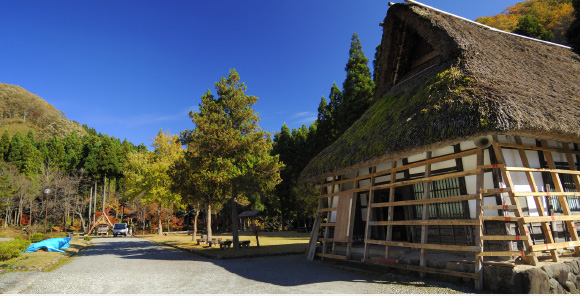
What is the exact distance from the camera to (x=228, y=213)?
38.6 m

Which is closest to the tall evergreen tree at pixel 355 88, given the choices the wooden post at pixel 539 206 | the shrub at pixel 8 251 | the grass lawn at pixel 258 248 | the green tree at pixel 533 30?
the grass lawn at pixel 258 248

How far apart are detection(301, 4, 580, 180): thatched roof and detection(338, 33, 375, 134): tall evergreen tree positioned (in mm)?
11546

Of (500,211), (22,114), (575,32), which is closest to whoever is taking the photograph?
(500,211)

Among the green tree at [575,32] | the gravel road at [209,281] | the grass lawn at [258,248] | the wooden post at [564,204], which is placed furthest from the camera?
the green tree at [575,32]

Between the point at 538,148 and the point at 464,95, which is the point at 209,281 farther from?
Result: the point at 538,148

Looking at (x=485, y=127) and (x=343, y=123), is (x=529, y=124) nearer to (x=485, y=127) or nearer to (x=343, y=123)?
(x=485, y=127)

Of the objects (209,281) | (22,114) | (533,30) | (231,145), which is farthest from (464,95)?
(22,114)

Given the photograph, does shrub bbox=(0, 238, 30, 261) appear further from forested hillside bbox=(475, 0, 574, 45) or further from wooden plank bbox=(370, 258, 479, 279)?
forested hillside bbox=(475, 0, 574, 45)

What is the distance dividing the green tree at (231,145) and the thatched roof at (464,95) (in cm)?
413

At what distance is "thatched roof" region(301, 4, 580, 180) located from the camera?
20.5 feet

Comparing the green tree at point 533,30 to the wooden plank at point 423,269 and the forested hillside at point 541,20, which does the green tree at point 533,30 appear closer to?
the forested hillside at point 541,20

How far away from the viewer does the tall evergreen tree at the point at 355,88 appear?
948 inches

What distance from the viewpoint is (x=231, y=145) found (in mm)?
14352

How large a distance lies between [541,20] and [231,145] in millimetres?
34597
